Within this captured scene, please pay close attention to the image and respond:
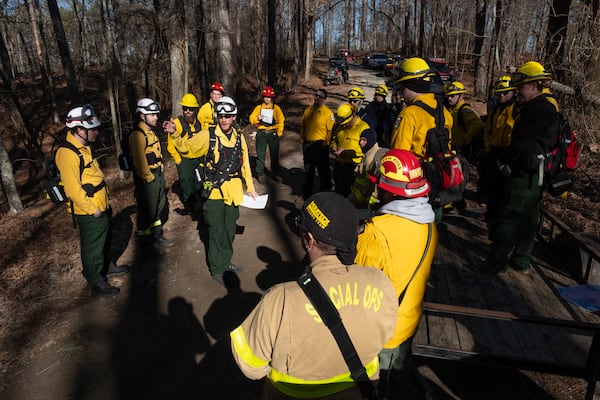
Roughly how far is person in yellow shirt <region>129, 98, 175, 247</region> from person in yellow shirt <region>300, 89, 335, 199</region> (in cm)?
275

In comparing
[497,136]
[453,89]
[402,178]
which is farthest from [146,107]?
[453,89]

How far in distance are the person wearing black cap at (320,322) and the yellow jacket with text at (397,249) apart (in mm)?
494

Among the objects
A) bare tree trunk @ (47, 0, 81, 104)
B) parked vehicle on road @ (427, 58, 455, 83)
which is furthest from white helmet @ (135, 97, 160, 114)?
parked vehicle on road @ (427, 58, 455, 83)

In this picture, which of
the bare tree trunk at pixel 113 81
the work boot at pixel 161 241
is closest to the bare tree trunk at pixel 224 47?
the bare tree trunk at pixel 113 81

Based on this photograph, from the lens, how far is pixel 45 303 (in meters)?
4.80

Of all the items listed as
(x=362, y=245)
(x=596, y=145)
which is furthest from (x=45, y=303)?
(x=596, y=145)

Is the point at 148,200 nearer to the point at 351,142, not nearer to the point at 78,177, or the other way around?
the point at 78,177

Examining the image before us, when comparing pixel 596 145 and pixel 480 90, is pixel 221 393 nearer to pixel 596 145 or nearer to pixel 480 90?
pixel 596 145

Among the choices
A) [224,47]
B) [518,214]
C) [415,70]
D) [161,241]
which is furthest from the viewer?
[224,47]

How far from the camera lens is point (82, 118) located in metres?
4.34

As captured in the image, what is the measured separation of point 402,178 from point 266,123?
655 cm

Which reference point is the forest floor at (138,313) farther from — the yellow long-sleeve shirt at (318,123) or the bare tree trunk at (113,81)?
the bare tree trunk at (113,81)

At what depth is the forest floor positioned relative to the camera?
12.0 feet

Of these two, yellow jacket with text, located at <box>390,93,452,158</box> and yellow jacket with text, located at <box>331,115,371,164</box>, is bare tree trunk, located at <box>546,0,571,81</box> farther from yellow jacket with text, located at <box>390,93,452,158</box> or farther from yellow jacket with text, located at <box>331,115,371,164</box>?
yellow jacket with text, located at <box>390,93,452,158</box>
